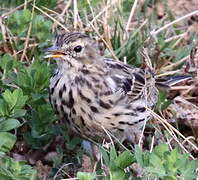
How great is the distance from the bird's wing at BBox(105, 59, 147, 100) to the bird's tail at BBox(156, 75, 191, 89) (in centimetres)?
29

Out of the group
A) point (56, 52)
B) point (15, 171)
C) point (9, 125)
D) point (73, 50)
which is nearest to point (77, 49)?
point (73, 50)

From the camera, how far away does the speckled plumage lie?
4992mm

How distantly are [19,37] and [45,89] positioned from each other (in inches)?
30.0

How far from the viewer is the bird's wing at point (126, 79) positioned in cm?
527

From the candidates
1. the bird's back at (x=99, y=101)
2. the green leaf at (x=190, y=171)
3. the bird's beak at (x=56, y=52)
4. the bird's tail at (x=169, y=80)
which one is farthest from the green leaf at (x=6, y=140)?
the bird's tail at (x=169, y=80)

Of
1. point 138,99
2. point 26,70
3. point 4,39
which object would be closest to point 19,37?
point 4,39

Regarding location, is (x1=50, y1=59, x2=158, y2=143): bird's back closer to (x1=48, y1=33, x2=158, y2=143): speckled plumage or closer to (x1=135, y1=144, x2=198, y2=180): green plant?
(x1=48, y1=33, x2=158, y2=143): speckled plumage

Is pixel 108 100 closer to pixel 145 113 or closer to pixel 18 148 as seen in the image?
pixel 145 113

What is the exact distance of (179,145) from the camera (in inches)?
192

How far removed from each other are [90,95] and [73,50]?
0.31 metres

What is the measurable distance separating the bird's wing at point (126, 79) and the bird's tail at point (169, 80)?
0.94 ft

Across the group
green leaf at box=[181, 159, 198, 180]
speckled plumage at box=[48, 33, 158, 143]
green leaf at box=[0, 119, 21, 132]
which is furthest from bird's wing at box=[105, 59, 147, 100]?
green leaf at box=[181, 159, 198, 180]

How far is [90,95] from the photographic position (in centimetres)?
506

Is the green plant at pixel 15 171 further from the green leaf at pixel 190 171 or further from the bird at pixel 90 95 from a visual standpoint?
the green leaf at pixel 190 171
